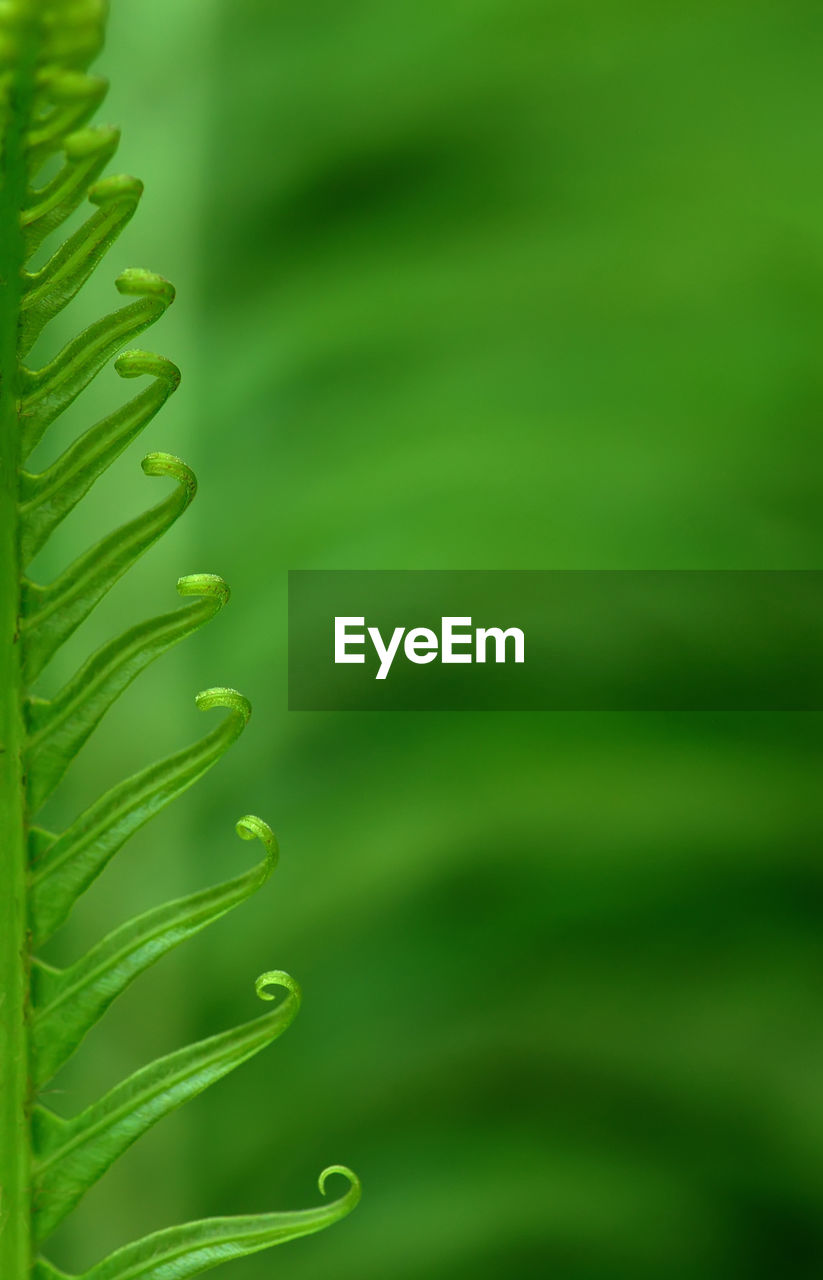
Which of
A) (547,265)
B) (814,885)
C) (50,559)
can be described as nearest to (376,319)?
(547,265)

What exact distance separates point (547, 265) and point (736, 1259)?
1.31 feet

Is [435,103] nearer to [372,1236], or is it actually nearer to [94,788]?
[94,788]

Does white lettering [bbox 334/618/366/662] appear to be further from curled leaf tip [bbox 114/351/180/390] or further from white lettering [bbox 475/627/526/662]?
curled leaf tip [bbox 114/351/180/390]

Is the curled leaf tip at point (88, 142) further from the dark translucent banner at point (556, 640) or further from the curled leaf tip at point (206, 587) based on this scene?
the dark translucent banner at point (556, 640)

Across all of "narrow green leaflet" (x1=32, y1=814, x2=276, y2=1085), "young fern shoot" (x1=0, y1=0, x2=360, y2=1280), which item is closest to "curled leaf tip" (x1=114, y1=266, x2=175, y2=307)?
"young fern shoot" (x1=0, y1=0, x2=360, y2=1280)

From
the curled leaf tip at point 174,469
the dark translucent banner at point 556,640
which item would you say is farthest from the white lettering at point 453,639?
the curled leaf tip at point 174,469

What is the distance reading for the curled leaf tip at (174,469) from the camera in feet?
0.88

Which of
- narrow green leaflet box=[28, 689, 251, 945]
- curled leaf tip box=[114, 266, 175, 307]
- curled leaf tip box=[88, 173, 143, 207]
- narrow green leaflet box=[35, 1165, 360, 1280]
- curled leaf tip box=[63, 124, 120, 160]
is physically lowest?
narrow green leaflet box=[35, 1165, 360, 1280]

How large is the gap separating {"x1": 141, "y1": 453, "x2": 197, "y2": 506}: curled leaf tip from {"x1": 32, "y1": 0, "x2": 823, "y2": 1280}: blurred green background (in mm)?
276

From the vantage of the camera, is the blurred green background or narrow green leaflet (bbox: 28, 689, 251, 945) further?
the blurred green background

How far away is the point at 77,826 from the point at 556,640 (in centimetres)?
30

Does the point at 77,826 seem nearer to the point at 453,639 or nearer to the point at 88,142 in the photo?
the point at 88,142

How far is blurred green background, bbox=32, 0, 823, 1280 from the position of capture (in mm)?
512

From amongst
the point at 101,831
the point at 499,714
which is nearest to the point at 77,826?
the point at 101,831
